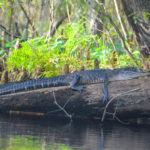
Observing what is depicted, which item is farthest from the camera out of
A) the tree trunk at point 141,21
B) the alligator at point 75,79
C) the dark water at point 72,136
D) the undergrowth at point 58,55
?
the undergrowth at point 58,55

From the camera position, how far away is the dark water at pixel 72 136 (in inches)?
135

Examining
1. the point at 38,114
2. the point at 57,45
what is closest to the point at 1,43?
the point at 57,45

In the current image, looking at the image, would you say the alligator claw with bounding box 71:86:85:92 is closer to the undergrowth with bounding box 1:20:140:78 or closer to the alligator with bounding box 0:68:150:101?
the alligator with bounding box 0:68:150:101

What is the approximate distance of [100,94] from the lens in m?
5.44

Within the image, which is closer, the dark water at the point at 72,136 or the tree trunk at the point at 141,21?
the dark water at the point at 72,136

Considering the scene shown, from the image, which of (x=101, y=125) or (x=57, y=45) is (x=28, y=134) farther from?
(x=57, y=45)

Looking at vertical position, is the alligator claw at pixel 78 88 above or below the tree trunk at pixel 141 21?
below

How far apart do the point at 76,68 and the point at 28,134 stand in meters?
4.24

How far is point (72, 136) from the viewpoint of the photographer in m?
4.11

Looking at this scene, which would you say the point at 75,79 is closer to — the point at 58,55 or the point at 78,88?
the point at 78,88

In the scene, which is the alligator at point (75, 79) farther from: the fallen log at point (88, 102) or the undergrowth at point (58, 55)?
the undergrowth at point (58, 55)

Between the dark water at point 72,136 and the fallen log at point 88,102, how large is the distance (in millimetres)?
262

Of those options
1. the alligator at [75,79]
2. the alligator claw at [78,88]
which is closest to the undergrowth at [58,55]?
the alligator at [75,79]

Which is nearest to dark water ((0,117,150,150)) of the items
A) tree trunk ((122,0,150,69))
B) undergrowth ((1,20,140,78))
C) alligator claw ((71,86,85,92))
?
alligator claw ((71,86,85,92))
